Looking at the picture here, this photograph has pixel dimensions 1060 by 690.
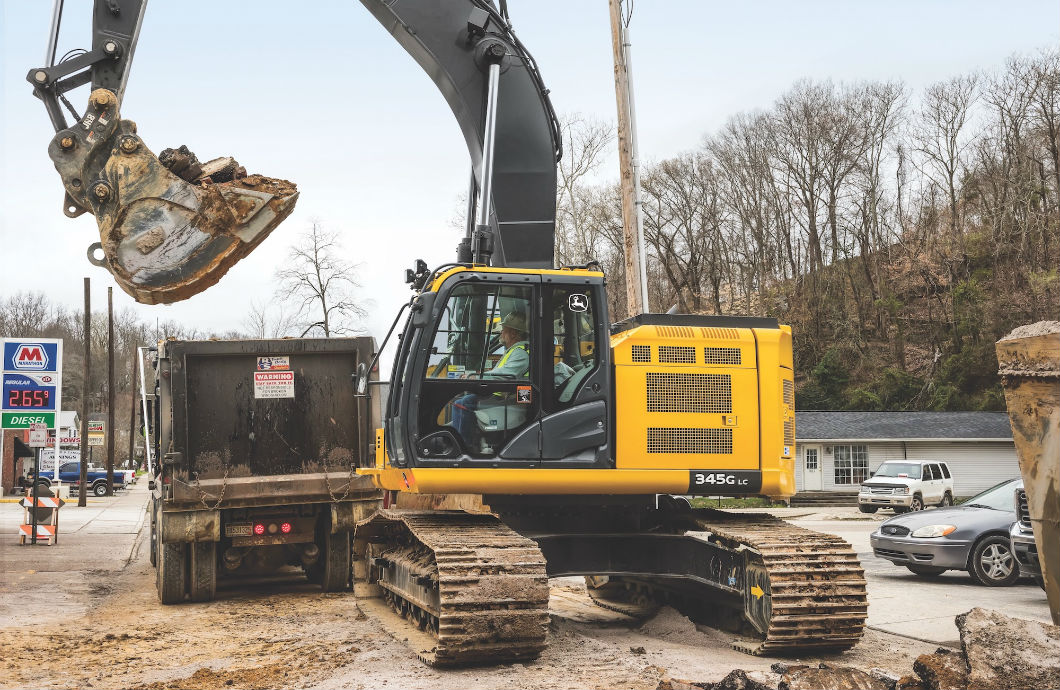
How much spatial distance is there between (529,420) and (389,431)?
1.15 m

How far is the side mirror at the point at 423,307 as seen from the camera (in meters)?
7.30

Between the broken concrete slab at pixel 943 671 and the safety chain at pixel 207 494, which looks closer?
the broken concrete slab at pixel 943 671

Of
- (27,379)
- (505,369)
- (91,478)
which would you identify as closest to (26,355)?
(27,379)

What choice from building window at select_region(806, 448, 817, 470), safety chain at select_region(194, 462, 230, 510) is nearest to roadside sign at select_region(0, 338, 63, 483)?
safety chain at select_region(194, 462, 230, 510)

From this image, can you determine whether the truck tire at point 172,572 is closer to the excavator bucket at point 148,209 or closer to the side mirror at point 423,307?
the excavator bucket at point 148,209

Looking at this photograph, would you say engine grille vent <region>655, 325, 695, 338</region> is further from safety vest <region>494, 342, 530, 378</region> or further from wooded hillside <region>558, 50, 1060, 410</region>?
wooded hillside <region>558, 50, 1060, 410</region>

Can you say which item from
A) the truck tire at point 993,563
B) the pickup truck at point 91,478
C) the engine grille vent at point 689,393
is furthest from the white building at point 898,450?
the engine grille vent at point 689,393

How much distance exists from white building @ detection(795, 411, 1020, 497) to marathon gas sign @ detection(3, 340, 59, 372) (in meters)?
26.5

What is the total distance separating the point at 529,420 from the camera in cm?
742

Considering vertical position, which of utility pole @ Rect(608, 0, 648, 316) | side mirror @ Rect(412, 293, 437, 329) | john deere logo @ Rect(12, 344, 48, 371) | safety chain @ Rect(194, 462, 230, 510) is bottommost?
safety chain @ Rect(194, 462, 230, 510)

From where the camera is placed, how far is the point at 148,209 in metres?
7.36

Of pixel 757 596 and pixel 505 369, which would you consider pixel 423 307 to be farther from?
pixel 757 596

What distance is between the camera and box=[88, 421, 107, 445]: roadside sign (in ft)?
233

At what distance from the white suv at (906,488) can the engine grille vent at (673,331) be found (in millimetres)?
24534
